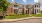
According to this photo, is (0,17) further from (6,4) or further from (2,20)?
(6,4)

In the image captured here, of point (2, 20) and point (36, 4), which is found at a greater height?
point (36, 4)

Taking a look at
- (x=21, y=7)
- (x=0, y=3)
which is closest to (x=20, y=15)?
(x=21, y=7)

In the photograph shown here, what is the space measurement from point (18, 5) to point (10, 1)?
0.20 m

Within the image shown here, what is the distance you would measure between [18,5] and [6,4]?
→ 269mm

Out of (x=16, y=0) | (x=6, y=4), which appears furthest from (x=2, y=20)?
(x=16, y=0)

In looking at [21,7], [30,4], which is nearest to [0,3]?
[21,7]

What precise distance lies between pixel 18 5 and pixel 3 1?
1.14 ft

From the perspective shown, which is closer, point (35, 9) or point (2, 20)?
point (2, 20)

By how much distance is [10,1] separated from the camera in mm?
2500

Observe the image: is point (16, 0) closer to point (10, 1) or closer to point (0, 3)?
point (10, 1)

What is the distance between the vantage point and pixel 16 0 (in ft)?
8.25

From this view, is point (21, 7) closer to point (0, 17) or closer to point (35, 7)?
point (35, 7)

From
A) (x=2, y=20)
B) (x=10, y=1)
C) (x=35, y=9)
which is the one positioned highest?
(x=10, y=1)

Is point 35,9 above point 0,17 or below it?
above
